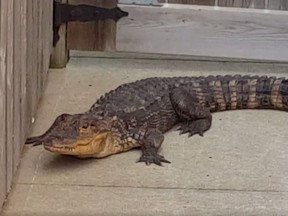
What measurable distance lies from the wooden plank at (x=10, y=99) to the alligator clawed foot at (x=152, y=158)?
575 millimetres

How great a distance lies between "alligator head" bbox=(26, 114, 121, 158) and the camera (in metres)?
2.78

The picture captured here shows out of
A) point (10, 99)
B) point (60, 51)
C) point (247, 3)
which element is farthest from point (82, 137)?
point (247, 3)

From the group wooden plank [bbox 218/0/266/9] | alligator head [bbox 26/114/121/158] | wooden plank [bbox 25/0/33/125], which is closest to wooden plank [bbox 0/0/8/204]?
alligator head [bbox 26/114/121/158]

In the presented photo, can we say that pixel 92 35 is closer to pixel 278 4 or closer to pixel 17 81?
pixel 278 4

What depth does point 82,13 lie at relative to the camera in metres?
4.02

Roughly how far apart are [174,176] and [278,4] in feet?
5.26

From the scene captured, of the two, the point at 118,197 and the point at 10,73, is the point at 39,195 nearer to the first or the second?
the point at 118,197

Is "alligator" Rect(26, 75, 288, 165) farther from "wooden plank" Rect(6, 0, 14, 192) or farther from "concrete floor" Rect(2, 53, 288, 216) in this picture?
"wooden plank" Rect(6, 0, 14, 192)

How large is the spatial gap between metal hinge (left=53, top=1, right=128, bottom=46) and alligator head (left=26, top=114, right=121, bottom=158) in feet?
3.59

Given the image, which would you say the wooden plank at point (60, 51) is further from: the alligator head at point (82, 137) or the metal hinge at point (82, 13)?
the alligator head at point (82, 137)

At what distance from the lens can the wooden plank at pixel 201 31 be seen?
13.2 ft

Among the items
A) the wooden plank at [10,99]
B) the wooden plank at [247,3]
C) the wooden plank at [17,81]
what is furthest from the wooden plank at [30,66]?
the wooden plank at [247,3]

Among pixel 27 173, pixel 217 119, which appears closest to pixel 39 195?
pixel 27 173

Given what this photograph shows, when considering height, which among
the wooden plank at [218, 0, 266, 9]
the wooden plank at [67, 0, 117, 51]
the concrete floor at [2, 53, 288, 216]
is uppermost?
the wooden plank at [218, 0, 266, 9]
